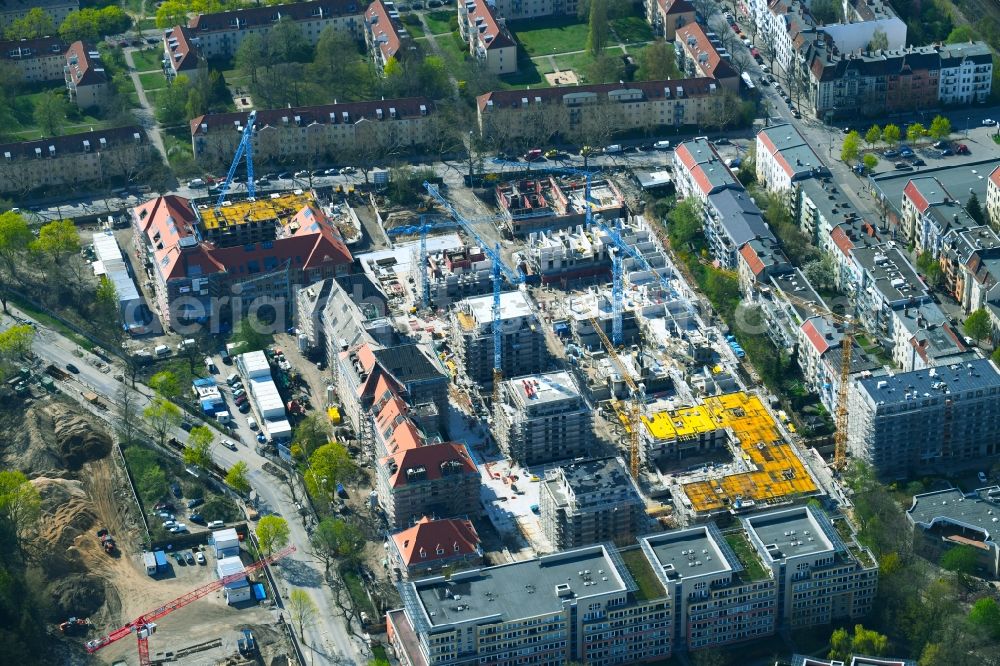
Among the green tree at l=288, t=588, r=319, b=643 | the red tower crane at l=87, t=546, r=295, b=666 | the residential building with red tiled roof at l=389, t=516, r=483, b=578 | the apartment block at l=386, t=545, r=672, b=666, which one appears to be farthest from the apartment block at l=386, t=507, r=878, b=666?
the red tower crane at l=87, t=546, r=295, b=666

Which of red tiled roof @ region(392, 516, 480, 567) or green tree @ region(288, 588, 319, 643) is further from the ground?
red tiled roof @ region(392, 516, 480, 567)

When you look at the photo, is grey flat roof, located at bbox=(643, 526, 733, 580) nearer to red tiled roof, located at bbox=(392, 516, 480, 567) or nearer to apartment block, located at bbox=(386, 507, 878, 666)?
apartment block, located at bbox=(386, 507, 878, 666)

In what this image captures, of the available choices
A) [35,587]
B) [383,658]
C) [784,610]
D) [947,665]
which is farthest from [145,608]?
[947,665]

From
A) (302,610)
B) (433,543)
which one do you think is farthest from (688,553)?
(302,610)

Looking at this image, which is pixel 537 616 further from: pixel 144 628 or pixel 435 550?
pixel 144 628

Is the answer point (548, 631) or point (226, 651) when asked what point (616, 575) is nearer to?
point (548, 631)
